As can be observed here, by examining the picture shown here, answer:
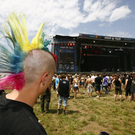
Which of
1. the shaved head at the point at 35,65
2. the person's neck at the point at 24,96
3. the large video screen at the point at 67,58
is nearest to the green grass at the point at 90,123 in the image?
the person's neck at the point at 24,96

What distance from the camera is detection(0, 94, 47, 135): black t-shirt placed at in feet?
2.29

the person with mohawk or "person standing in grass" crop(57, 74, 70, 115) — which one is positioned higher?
the person with mohawk

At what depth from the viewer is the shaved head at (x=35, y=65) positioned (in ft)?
3.13

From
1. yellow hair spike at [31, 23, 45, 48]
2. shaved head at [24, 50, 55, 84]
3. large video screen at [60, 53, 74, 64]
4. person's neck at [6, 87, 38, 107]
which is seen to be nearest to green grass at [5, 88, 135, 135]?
person's neck at [6, 87, 38, 107]

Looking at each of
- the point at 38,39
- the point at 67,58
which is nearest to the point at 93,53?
the point at 67,58

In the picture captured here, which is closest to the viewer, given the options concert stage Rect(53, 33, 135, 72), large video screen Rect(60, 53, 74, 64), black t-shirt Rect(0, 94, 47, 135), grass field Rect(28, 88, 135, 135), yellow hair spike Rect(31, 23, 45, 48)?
black t-shirt Rect(0, 94, 47, 135)

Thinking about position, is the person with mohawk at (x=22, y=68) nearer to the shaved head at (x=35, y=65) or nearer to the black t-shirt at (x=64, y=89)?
the shaved head at (x=35, y=65)

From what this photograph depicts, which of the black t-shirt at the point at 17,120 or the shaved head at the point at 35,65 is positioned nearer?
the black t-shirt at the point at 17,120

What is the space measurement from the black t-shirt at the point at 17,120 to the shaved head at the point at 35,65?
0.23 m

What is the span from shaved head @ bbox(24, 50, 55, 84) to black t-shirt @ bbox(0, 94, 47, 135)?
0.23 metres

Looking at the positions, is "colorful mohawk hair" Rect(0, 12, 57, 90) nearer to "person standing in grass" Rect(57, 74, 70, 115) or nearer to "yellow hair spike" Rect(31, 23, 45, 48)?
"yellow hair spike" Rect(31, 23, 45, 48)

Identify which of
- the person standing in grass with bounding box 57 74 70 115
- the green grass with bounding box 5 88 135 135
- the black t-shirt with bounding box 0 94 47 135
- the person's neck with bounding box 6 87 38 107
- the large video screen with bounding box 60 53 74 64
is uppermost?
the large video screen with bounding box 60 53 74 64

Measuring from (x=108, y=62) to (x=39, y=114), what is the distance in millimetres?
29128

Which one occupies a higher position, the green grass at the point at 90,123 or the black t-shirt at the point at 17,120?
the black t-shirt at the point at 17,120
